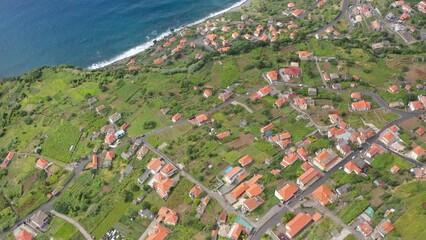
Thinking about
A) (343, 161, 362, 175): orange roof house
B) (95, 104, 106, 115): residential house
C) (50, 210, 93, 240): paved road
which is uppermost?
(95, 104, 106, 115): residential house

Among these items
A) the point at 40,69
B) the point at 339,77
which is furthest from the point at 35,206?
the point at 339,77

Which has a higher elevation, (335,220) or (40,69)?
(40,69)

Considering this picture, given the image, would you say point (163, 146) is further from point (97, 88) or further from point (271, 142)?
point (97, 88)

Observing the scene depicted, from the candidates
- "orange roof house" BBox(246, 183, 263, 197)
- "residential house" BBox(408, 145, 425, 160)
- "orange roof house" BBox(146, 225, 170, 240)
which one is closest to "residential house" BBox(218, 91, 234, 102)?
"orange roof house" BBox(246, 183, 263, 197)

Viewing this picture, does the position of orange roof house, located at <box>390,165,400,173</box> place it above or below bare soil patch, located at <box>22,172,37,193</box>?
below

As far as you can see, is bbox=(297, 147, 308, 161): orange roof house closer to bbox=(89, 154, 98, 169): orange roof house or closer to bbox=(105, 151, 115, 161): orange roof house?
bbox=(105, 151, 115, 161): orange roof house

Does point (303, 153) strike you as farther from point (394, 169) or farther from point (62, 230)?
point (62, 230)

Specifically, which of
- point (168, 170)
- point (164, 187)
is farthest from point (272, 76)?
point (164, 187)
